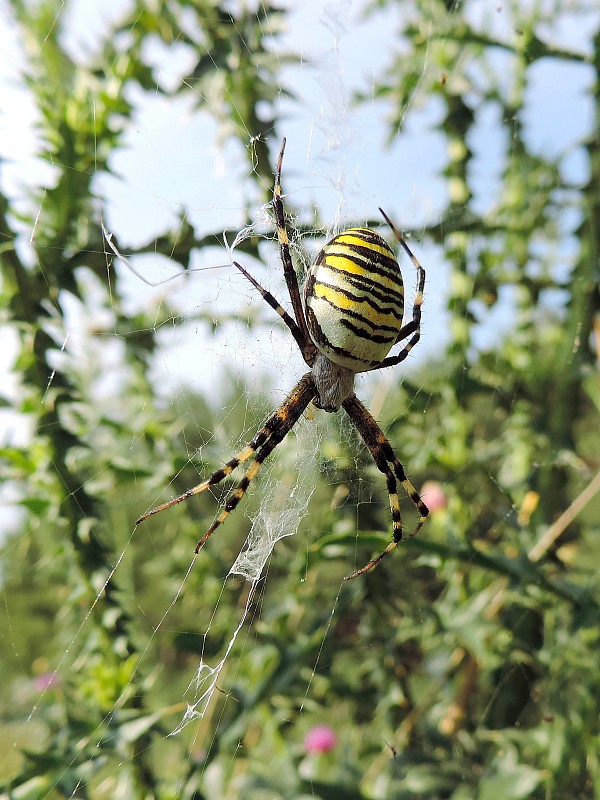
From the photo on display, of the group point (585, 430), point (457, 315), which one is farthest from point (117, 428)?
point (585, 430)

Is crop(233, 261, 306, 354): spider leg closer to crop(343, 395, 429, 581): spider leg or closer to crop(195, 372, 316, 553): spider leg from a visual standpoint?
crop(195, 372, 316, 553): spider leg

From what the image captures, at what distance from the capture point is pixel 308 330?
2.27 meters

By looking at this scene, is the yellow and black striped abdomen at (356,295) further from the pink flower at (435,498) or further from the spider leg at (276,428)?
the pink flower at (435,498)

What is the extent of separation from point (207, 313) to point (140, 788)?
1356mm

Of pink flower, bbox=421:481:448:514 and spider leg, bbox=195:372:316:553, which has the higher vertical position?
spider leg, bbox=195:372:316:553

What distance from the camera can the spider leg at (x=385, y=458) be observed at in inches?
101

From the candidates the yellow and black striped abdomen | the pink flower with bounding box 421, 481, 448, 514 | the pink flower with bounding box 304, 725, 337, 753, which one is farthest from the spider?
the pink flower with bounding box 304, 725, 337, 753

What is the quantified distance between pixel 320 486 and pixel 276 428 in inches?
10.9

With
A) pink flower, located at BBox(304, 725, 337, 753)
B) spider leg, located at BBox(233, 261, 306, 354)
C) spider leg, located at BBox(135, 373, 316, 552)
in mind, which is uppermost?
spider leg, located at BBox(233, 261, 306, 354)

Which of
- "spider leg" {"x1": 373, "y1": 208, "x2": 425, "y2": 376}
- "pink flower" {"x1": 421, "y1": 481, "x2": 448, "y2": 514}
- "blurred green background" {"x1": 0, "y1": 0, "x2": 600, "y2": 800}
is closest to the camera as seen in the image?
"blurred green background" {"x1": 0, "y1": 0, "x2": 600, "y2": 800}

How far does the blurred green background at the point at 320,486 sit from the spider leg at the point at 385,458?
6 centimetres

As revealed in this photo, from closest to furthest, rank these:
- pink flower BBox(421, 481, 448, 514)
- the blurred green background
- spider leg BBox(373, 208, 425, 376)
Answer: the blurred green background, spider leg BBox(373, 208, 425, 376), pink flower BBox(421, 481, 448, 514)

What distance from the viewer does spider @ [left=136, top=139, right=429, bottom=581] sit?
2.00 metres

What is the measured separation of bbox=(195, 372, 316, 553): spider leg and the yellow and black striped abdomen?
0.53 m
